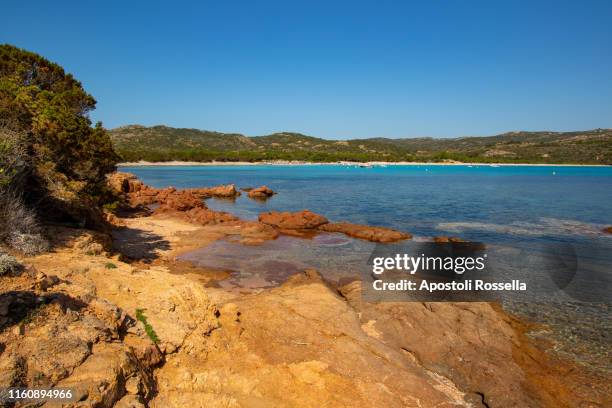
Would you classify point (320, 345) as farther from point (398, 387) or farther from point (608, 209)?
point (608, 209)

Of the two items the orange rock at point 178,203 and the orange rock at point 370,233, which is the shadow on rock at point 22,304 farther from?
the orange rock at point 178,203

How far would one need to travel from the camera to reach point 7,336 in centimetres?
499

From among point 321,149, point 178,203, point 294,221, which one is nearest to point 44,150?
point 294,221

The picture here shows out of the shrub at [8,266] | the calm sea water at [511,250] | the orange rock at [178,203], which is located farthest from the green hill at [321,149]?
the shrub at [8,266]

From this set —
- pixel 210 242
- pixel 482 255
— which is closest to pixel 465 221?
pixel 482 255

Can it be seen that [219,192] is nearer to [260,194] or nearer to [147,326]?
[260,194]

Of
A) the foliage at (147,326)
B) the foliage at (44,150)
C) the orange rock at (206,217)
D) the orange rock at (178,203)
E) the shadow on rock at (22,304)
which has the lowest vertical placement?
the orange rock at (206,217)

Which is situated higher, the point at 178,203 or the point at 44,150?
the point at 44,150

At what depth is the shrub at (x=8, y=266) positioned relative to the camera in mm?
6344

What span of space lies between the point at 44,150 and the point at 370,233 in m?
17.4

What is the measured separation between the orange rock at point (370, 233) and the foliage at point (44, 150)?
1448 centimetres

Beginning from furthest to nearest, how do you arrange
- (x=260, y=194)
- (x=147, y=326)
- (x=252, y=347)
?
(x=260, y=194) → (x=252, y=347) → (x=147, y=326)

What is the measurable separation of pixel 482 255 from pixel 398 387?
1501cm

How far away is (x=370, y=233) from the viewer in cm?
2370
